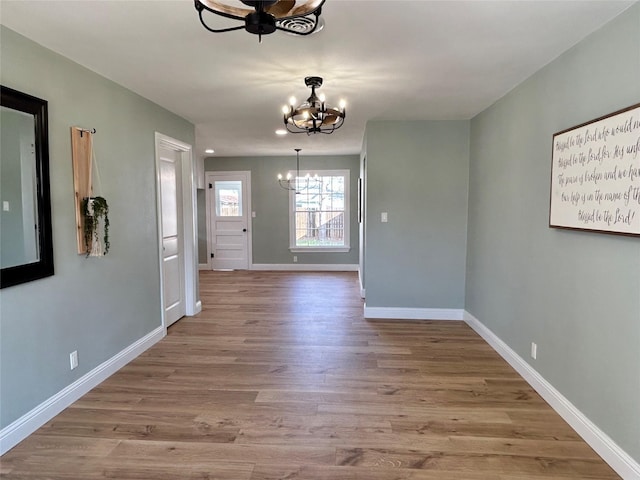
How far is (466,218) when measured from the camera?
440cm

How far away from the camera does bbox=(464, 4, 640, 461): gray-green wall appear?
1.90 metres

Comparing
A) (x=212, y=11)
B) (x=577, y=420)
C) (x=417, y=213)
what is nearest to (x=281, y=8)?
(x=212, y=11)

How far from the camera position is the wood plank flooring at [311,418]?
197 centimetres

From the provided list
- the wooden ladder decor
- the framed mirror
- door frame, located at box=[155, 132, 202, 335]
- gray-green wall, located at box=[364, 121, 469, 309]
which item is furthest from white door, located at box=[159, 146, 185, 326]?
gray-green wall, located at box=[364, 121, 469, 309]

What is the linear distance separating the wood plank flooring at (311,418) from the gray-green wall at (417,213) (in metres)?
0.71

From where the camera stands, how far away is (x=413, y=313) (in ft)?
14.9

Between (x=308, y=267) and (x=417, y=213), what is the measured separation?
3.80 m

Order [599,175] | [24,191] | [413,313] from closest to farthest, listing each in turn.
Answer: [599,175]
[24,191]
[413,313]

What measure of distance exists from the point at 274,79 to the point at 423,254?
2640 millimetres

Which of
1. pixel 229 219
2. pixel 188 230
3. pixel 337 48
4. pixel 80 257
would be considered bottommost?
pixel 80 257

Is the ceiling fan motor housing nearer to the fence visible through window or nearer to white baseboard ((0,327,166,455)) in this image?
white baseboard ((0,327,166,455))

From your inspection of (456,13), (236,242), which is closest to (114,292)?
(456,13)

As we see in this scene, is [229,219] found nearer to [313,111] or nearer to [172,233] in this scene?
[172,233]

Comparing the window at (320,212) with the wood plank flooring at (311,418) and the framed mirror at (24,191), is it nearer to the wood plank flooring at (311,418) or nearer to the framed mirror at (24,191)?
the wood plank flooring at (311,418)
